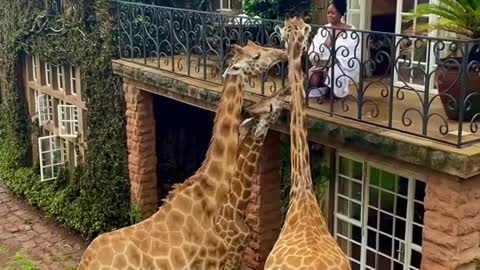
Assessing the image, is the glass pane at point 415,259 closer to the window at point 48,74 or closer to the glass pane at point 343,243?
the glass pane at point 343,243

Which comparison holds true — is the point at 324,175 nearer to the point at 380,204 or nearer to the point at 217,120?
the point at 380,204

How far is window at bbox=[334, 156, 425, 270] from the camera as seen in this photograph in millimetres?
7992

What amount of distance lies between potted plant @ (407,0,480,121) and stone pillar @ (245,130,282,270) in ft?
8.88

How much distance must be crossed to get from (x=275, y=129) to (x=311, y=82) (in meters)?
0.76

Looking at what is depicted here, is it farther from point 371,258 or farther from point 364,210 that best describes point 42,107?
point 371,258

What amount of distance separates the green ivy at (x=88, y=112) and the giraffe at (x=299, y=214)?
5347 millimetres

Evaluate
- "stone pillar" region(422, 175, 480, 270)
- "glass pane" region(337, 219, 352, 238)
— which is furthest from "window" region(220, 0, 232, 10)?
"stone pillar" region(422, 175, 480, 270)

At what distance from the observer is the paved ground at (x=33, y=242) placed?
40.9 ft

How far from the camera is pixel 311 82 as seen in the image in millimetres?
8328

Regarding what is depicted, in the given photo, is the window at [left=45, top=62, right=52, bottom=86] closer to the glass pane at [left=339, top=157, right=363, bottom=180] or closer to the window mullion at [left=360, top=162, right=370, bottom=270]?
the glass pane at [left=339, top=157, right=363, bottom=180]

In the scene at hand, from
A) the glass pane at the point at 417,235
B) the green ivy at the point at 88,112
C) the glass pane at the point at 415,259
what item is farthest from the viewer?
the green ivy at the point at 88,112

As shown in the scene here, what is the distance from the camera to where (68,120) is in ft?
46.4

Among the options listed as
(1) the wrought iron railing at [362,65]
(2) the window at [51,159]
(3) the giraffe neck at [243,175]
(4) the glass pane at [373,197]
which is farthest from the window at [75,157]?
(4) the glass pane at [373,197]

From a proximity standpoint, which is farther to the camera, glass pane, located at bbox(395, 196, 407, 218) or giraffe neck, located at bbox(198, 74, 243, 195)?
glass pane, located at bbox(395, 196, 407, 218)
